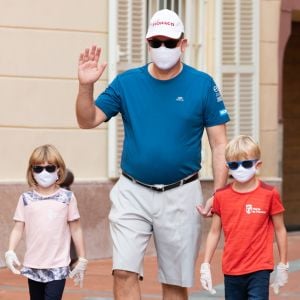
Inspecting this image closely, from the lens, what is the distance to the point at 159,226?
780cm

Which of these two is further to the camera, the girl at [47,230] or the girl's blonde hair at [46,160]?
the girl's blonde hair at [46,160]

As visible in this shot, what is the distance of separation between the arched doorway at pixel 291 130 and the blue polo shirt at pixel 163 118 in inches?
363

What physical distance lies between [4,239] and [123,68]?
229 cm

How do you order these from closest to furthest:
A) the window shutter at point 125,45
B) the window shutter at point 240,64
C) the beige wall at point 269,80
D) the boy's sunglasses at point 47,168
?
the boy's sunglasses at point 47,168, the window shutter at point 125,45, the window shutter at point 240,64, the beige wall at point 269,80

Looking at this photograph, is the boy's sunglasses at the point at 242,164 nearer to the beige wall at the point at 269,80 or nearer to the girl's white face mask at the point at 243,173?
the girl's white face mask at the point at 243,173

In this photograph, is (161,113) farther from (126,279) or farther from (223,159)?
(126,279)

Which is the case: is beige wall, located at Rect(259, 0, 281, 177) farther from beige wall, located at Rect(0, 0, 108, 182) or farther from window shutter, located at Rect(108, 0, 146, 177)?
beige wall, located at Rect(0, 0, 108, 182)

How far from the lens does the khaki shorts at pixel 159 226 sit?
7.73 meters

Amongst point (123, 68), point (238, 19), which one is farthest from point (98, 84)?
point (238, 19)

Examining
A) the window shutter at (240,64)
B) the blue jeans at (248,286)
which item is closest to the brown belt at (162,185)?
the blue jeans at (248,286)

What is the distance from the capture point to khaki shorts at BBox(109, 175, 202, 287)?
773 centimetres

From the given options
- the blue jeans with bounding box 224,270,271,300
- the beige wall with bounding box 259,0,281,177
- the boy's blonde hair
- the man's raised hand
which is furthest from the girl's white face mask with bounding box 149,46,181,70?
the beige wall with bounding box 259,0,281,177

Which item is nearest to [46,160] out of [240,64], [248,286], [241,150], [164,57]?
[164,57]

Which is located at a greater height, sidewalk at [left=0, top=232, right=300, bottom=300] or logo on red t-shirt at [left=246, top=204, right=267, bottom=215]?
logo on red t-shirt at [left=246, top=204, right=267, bottom=215]
